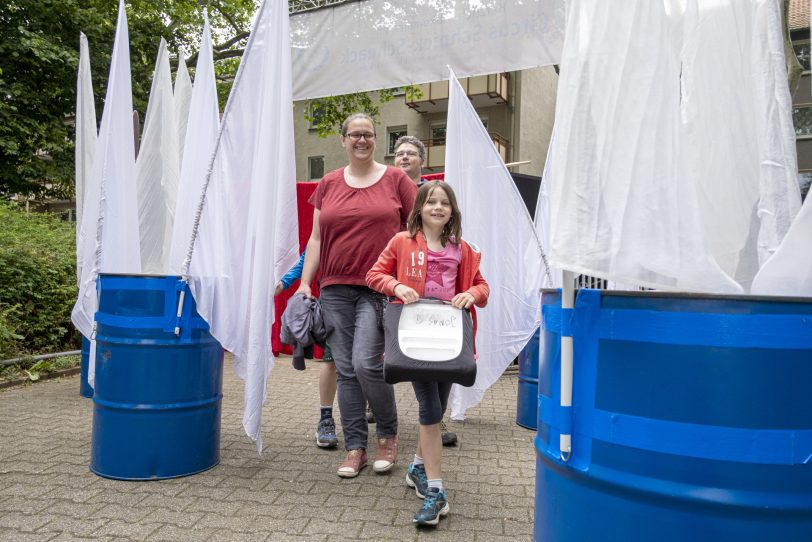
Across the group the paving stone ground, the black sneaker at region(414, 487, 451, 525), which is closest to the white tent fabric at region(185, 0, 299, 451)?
the paving stone ground

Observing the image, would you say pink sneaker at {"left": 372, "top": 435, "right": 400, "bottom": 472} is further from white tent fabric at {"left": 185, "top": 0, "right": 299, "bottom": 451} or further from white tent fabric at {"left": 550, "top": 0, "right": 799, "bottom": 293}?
white tent fabric at {"left": 550, "top": 0, "right": 799, "bottom": 293}

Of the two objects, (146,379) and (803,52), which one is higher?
(803,52)

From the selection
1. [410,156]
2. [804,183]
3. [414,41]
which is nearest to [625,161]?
[410,156]

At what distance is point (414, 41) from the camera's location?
14.5 ft

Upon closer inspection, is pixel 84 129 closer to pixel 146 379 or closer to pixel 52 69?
pixel 146 379

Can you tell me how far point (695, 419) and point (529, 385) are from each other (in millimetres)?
2982

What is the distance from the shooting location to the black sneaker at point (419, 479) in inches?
110

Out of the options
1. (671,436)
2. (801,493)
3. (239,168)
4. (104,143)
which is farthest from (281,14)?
(801,493)

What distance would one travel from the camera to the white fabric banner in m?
3.99

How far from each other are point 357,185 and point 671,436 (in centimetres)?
226

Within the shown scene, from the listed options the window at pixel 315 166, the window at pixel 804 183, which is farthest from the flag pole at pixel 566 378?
the window at pixel 315 166

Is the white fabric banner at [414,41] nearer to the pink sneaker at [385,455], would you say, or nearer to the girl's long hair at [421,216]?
the girl's long hair at [421,216]

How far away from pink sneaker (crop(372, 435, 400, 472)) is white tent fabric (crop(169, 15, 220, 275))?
139 centimetres

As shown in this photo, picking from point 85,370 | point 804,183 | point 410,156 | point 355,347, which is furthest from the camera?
point 804,183
